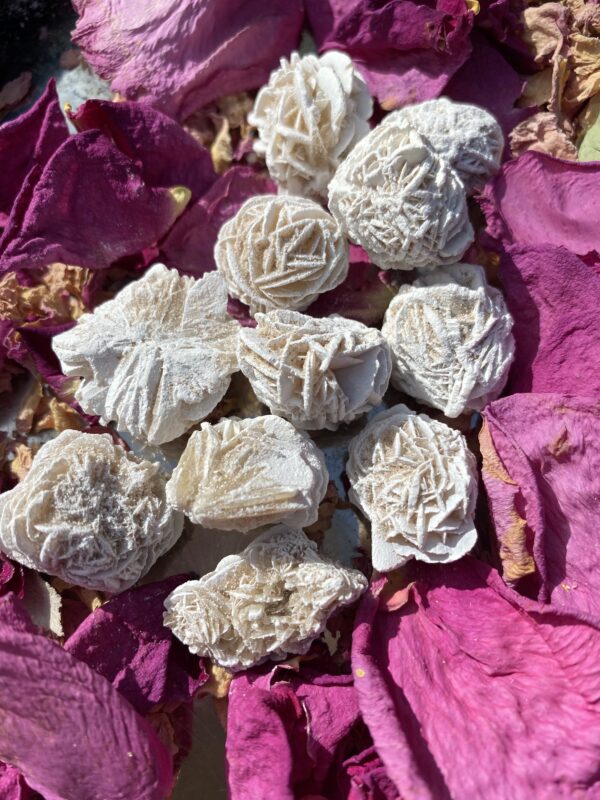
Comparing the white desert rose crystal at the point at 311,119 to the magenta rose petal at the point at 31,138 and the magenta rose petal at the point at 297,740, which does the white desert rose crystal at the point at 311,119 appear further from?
the magenta rose petal at the point at 297,740

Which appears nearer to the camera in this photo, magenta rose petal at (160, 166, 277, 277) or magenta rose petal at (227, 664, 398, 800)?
magenta rose petal at (227, 664, 398, 800)

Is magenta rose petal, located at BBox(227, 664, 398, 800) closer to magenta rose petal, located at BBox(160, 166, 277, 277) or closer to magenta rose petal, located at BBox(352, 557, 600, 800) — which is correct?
magenta rose petal, located at BBox(352, 557, 600, 800)

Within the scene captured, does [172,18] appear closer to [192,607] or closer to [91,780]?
[192,607]

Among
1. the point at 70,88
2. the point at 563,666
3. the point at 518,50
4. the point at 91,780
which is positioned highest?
the point at 70,88

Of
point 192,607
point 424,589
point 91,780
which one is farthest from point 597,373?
point 91,780

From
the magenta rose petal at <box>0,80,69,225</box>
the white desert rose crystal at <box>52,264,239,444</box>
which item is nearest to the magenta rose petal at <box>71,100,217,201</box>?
the magenta rose petal at <box>0,80,69,225</box>
